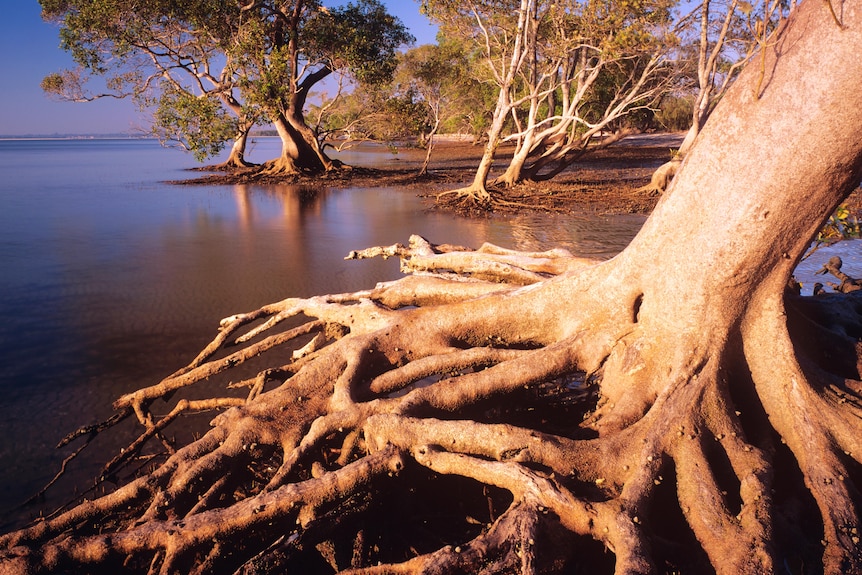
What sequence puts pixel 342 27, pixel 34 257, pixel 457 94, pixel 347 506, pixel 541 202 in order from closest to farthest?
1. pixel 347 506
2. pixel 34 257
3. pixel 541 202
4. pixel 342 27
5. pixel 457 94

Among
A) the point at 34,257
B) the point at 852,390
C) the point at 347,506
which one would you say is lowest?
the point at 34,257

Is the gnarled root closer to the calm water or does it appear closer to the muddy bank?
the calm water

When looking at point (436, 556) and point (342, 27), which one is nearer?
point (436, 556)

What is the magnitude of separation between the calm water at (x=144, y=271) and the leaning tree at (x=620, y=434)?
4.53 ft

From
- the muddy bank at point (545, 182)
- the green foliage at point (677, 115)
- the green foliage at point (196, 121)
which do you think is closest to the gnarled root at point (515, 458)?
the muddy bank at point (545, 182)

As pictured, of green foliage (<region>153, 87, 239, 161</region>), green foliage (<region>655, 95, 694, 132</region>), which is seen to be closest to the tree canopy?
green foliage (<region>153, 87, 239, 161</region>)

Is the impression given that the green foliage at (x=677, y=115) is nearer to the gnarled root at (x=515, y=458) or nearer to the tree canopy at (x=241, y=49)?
the tree canopy at (x=241, y=49)

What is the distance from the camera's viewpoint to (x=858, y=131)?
9.56 ft

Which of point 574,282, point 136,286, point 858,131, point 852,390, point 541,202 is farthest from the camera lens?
point 541,202

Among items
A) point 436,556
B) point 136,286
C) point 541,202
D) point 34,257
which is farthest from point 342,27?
point 436,556

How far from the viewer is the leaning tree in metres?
2.69

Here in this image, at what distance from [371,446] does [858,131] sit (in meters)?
2.97

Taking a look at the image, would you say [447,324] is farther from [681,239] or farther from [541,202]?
[541,202]

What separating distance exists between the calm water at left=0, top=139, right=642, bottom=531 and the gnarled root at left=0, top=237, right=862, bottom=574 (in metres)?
1.19
